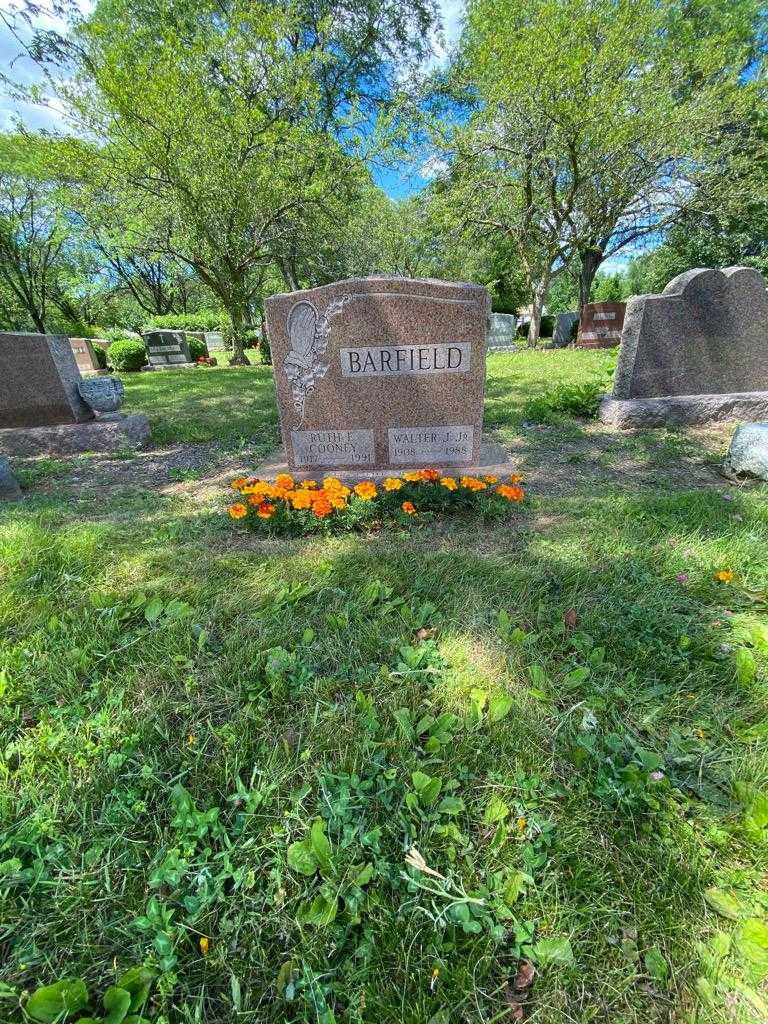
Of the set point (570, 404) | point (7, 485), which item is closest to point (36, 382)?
point (7, 485)

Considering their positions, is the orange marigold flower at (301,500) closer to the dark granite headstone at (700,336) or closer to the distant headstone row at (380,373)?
the distant headstone row at (380,373)

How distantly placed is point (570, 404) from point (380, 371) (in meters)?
3.30

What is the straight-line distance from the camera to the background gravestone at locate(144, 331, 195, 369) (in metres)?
19.0

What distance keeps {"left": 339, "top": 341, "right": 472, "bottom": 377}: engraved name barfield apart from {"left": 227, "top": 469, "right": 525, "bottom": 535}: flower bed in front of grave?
0.88 metres


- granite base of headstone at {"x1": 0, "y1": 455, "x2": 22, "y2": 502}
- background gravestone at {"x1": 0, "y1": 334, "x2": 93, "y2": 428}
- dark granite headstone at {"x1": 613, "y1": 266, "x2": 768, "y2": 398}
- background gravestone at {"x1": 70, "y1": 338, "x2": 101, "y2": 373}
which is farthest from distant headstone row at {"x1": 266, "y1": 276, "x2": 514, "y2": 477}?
background gravestone at {"x1": 70, "y1": 338, "x2": 101, "y2": 373}

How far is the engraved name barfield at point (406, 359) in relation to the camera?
132 inches

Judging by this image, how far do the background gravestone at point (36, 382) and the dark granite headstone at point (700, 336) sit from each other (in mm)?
6660

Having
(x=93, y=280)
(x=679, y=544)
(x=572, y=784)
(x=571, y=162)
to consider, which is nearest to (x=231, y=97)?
(x=571, y=162)

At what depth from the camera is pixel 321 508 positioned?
2.84 meters

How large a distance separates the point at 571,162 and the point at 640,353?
39.9 ft

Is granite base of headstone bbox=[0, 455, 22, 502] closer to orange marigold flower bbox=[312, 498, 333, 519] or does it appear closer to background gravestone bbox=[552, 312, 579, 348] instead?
orange marigold flower bbox=[312, 498, 333, 519]

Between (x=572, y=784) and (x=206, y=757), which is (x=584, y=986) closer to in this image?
(x=572, y=784)

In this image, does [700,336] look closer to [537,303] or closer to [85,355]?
[537,303]

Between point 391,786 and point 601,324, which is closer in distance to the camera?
point 391,786
